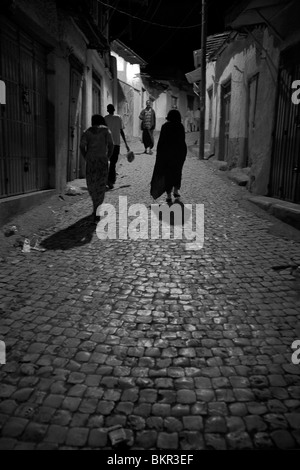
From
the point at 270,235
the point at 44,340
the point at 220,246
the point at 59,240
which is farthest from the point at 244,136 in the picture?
the point at 44,340

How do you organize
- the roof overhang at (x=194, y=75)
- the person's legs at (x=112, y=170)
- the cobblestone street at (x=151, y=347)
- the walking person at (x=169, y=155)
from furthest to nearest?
the roof overhang at (x=194, y=75) < the person's legs at (x=112, y=170) < the walking person at (x=169, y=155) < the cobblestone street at (x=151, y=347)

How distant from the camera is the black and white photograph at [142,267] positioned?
1.94 meters

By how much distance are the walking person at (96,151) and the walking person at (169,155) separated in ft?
5.01

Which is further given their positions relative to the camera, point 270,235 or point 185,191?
point 185,191

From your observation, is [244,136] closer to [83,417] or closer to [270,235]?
[270,235]

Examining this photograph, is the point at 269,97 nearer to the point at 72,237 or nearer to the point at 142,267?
the point at 72,237

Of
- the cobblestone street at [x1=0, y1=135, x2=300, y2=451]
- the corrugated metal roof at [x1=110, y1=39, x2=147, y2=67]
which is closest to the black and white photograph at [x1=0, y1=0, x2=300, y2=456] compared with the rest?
the cobblestone street at [x1=0, y1=135, x2=300, y2=451]

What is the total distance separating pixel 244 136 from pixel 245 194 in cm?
309

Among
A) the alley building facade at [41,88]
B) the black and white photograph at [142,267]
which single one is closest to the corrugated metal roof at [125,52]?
the black and white photograph at [142,267]

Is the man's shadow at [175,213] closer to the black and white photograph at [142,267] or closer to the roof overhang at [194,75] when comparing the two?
the black and white photograph at [142,267]

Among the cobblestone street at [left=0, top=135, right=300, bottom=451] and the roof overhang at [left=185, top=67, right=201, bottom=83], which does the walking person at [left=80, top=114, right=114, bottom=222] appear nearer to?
the cobblestone street at [left=0, top=135, right=300, bottom=451]

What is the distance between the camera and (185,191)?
863 cm

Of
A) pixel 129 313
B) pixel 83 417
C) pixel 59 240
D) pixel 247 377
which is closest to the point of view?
pixel 83 417

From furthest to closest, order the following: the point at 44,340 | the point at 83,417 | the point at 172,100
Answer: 1. the point at 172,100
2. the point at 44,340
3. the point at 83,417
